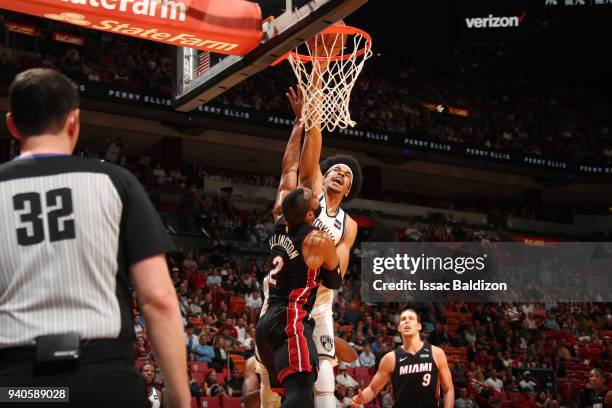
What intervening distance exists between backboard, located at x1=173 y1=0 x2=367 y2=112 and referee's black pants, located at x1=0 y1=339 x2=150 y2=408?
378cm

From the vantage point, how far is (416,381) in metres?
7.97

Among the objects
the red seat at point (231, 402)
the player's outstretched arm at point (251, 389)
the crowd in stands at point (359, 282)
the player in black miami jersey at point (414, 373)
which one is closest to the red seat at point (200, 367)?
the crowd in stands at point (359, 282)

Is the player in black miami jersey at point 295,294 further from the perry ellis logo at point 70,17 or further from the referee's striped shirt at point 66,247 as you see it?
the referee's striped shirt at point 66,247

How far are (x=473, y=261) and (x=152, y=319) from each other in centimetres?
2048

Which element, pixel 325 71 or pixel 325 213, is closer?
pixel 325 213

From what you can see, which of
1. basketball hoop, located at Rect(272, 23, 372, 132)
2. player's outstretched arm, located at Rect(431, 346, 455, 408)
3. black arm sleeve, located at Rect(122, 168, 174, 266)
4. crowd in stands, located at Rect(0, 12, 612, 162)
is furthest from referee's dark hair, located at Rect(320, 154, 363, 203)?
crowd in stands, located at Rect(0, 12, 612, 162)

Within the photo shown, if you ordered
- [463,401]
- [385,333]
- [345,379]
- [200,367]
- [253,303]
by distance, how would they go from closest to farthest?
[200,367] → [345,379] → [463,401] → [253,303] → [385,333]

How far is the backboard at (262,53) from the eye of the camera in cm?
583

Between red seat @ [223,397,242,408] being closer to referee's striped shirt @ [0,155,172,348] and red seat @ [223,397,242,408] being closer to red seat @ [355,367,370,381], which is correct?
red seat @ [355,367,370,381]

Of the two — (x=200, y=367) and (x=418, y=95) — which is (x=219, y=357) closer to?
(x=200, y=367)

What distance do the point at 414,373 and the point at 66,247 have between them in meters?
6.05

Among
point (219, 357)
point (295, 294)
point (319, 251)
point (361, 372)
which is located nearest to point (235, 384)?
point (219, 357)

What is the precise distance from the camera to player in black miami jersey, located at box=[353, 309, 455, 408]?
26.0ft

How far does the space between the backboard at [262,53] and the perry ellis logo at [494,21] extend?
1712 centimetres
